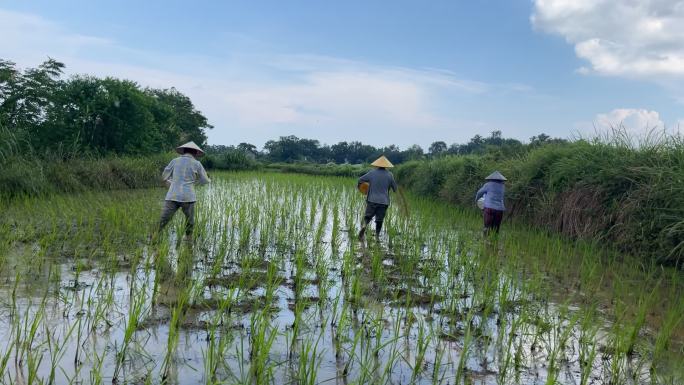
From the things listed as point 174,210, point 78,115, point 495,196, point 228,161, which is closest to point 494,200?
point 495,196

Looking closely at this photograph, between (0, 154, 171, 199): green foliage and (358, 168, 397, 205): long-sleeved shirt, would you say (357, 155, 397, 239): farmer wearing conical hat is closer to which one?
(358, 168, 397, 205): long-sleeved shirt

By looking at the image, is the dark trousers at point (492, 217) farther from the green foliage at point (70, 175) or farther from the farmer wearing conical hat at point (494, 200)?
the green foliage at point (70, 175)

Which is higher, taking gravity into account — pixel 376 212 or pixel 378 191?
pixel 378 191

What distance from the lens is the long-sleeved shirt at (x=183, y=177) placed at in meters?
5.96

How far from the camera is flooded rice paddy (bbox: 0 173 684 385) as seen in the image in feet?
8.73

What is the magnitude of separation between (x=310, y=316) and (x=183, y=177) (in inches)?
128

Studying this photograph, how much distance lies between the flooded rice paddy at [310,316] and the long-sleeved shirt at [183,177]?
514 millimetres

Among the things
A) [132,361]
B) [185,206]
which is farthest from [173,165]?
[132,361]

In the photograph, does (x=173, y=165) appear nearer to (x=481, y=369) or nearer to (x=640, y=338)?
(x=481, y=369)

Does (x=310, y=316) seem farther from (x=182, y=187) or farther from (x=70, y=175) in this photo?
(x=70, y=175)

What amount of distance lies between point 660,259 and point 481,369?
418 centimetres

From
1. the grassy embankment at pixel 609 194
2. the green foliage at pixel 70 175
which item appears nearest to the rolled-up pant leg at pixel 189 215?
the green foliage at pixel 70 175

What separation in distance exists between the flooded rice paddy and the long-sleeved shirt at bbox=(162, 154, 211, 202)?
51 centimetres

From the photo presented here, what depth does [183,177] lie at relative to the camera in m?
6.04
